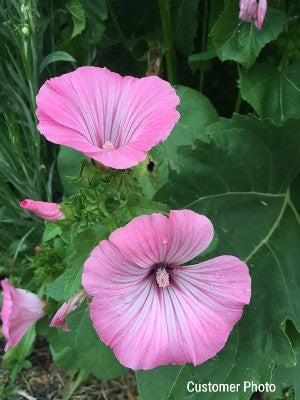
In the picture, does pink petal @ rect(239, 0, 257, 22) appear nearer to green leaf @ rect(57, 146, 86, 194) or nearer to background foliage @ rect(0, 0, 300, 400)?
background foliage @ rect(0, 0, 300, 400)

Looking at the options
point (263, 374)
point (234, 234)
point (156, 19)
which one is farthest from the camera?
point (156, 19)

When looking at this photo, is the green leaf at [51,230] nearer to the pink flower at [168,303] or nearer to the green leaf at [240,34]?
the pink flower at [168,303]

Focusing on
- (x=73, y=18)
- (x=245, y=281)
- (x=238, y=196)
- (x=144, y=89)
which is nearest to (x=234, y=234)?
(x=238, y=196)

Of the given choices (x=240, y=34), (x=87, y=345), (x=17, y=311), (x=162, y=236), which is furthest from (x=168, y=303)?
(x=240, y=34)

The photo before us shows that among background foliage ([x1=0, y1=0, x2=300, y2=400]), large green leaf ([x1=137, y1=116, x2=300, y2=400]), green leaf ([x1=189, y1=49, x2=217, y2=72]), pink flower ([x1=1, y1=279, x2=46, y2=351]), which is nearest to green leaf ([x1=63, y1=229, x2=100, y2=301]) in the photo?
background foliage ([x1=0, y1=0, x2=300, y2=400])

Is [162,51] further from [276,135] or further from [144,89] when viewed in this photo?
[144,89]

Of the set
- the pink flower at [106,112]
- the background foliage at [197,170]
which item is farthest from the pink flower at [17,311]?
the pink flower at [106,112]

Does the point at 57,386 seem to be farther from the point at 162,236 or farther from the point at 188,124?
the point at 162,236
